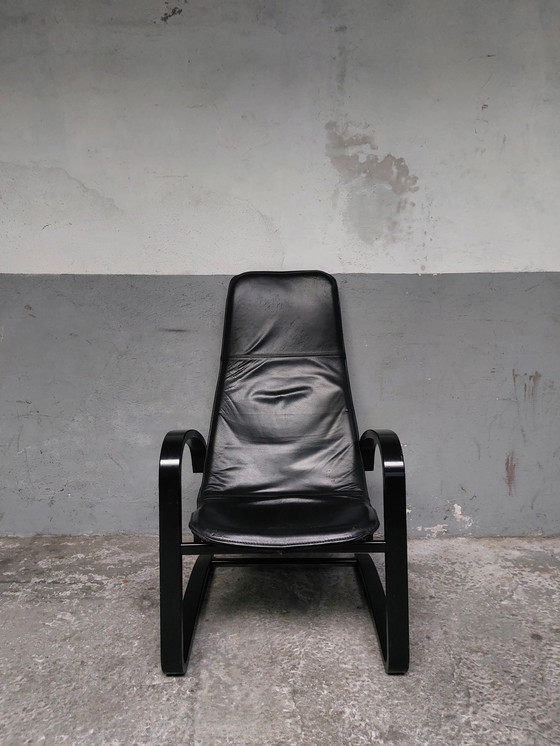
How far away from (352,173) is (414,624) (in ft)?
5.02

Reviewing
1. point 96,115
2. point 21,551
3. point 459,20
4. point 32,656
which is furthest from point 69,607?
point 459,20

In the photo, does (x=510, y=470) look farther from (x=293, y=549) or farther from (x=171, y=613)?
Answer: (x=171, y=613)

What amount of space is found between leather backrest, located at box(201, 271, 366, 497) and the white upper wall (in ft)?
0.75

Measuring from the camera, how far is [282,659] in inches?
49.1

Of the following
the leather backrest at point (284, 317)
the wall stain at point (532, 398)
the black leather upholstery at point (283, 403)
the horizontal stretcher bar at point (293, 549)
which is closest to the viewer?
the horizontal stretcher bar at point (293, 549)

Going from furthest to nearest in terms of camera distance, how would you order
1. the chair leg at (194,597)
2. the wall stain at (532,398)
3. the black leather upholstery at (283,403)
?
the wall stain at (532,398) → the black leather upholstery at (283,403) → the chair leg at (194,597)

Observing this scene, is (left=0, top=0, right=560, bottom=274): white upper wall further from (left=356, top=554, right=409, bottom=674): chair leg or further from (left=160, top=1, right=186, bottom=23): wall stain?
(left=356, top=554, right=409, bottom=674): chair leg

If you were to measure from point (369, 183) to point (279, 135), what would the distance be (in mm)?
381

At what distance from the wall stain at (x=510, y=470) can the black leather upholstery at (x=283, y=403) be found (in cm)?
74

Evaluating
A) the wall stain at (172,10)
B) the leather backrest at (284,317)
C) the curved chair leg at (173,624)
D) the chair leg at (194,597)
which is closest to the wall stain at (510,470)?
the leather backrest at (284,317)

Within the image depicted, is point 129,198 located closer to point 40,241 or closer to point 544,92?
point 40,241

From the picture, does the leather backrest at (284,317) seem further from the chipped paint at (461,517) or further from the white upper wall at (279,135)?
the chipped paint at (461,517)

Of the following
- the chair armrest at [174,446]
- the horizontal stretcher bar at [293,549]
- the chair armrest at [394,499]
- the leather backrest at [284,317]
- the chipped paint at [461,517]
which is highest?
the leather backrest at [284,317]

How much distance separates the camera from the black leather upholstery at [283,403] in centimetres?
155
